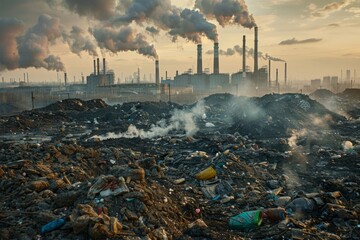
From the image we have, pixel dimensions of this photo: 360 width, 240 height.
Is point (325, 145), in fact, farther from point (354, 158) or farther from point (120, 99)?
point (120, 99)

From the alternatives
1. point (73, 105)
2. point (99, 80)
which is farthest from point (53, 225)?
point (99, 80)

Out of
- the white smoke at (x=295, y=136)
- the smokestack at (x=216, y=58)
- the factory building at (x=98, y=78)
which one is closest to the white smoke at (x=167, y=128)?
the white smoke at (x=295, y=136)

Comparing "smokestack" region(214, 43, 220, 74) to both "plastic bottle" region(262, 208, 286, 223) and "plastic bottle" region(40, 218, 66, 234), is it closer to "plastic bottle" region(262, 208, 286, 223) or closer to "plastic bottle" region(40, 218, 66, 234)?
"plastic bottle" region(262, 208, 286, 223)

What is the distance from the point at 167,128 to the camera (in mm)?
17984

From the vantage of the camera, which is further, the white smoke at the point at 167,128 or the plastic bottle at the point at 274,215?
the white smoke at the point at 167,128

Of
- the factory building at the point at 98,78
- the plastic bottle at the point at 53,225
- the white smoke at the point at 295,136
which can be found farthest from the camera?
the factory building at the point at 98,78

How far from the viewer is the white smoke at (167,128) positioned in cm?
1603

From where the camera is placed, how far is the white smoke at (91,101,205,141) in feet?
52.6

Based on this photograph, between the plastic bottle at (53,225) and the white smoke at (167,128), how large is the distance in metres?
11.0

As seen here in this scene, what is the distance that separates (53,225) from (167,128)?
13827 millimetres

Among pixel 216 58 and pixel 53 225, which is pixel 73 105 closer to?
pixel 53 225

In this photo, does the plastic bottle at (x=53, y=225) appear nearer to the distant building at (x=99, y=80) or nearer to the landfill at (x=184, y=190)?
the landfill at (x=184, y=190)

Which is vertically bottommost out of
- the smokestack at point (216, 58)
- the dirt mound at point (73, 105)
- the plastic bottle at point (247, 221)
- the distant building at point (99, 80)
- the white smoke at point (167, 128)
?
the plastic bottle at point (247, 221)

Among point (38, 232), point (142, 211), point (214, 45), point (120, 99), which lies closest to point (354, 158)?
point (142, 211)
